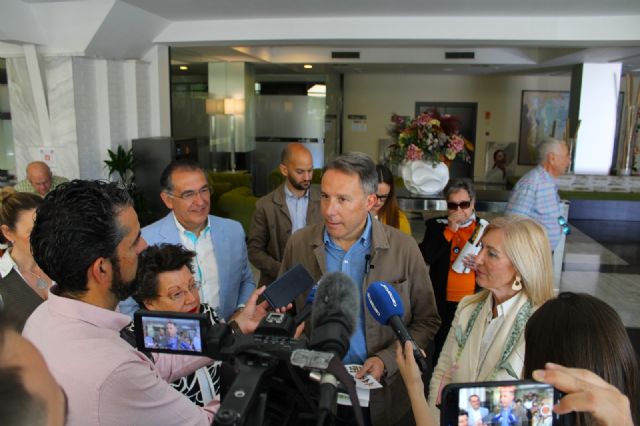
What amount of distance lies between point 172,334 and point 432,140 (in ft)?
12.6

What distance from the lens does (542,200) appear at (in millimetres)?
4504

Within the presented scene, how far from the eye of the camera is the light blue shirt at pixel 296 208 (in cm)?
354

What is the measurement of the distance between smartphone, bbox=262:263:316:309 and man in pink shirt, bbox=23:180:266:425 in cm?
30

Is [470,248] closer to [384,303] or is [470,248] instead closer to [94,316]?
[384,303]

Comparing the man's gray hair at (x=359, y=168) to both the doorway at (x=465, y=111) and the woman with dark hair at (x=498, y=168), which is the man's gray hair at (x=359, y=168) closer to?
the doorway at (x=465, y=111)

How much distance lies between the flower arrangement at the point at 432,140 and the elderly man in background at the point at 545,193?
0.60 m

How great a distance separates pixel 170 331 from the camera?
0.98m

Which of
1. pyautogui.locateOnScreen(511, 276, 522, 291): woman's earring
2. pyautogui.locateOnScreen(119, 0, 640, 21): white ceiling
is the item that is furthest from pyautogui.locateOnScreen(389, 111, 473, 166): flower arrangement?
pyautogui.locateOnScreen(511, 276, 522, 291): woman's earring

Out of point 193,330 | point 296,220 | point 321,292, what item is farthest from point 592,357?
point 296,220

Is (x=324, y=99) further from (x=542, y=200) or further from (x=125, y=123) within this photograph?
(x=542, y=200)

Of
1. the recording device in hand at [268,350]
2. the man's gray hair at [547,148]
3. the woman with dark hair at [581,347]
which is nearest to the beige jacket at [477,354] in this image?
the woman with dark hair at [581,347]

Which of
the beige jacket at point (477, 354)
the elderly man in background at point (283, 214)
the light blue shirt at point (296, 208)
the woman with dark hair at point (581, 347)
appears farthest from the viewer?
the light blue shirt at point (296, 208)

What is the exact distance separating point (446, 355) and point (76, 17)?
549cm

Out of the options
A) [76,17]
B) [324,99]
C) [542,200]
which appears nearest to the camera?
[542,200]
